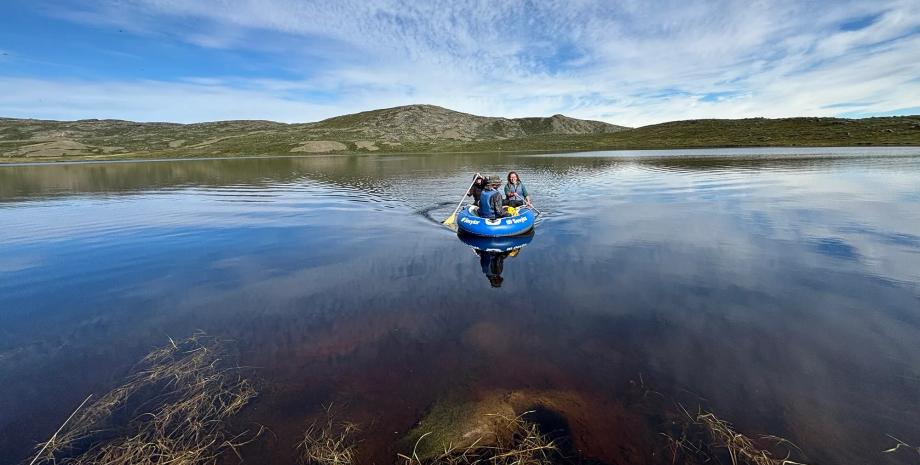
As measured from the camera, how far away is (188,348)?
8.82 m

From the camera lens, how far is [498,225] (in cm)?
1812

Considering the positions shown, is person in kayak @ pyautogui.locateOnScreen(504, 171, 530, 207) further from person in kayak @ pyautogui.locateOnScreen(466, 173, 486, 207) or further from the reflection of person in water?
the reflection of person in water

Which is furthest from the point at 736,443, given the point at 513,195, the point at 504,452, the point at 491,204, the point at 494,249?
the point at 513,195

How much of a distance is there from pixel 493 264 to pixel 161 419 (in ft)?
35.1

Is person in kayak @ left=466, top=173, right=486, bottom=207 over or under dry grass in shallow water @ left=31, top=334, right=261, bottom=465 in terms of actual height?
over

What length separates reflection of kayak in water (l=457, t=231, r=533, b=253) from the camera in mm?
17172

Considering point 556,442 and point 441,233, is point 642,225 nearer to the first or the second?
point 441,233

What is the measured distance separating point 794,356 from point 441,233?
14606mm

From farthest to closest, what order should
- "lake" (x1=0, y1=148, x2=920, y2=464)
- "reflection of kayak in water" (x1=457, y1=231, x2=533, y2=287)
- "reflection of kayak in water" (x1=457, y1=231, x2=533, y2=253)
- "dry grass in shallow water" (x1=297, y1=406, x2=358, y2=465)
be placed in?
"reflection of kayak in water" (x1=457, y1=231, x2=533, y2=253) → "reflection of kayak in water" (x1=457, y1=231, x2=533, y2=287) → "lake" (x1=0, y1=148, x2=920, y2=464) → "dry grass in shallow water" (x1=297, y1=406, x2=358, y2=465)

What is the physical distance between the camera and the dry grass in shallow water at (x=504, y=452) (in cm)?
551

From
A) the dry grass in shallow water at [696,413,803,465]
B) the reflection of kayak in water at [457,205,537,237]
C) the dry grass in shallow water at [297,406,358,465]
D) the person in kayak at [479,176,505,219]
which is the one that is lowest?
the dry grass in shallow water at [297,406,358,465]

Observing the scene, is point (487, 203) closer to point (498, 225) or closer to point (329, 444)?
point (498, 225)

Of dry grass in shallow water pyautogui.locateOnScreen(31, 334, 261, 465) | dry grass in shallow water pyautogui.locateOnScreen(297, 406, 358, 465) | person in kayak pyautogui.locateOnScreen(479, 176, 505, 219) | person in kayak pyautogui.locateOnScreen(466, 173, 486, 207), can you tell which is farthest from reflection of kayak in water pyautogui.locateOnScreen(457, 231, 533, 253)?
dry grass in shallow water pyautogui.locateOnScreen(297, 406, 358, 465)

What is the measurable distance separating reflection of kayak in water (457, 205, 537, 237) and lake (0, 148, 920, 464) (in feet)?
3.84
